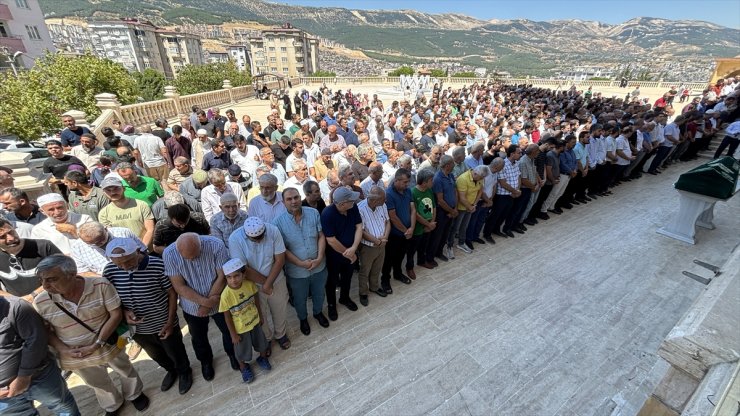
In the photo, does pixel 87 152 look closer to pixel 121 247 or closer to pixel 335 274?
pixel 121 247

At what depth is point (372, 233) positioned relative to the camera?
3.65 m

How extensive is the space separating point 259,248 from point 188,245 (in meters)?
0.60

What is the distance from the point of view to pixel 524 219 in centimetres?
595

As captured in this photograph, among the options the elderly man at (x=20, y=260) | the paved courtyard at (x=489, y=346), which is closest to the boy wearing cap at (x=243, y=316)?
the paved courtyard at (x=489, y=346)

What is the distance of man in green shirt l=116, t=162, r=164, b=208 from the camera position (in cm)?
373

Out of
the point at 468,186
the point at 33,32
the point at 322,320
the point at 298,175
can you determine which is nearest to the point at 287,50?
the point at 33,32

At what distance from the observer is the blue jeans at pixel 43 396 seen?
7.11ft

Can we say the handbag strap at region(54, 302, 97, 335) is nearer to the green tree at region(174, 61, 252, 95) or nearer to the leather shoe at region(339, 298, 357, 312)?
the leather shoe at region(339, 298, 357, 312)

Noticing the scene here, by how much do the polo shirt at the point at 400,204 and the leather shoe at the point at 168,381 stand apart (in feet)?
9.11

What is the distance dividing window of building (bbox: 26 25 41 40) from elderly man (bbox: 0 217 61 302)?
41673 millimetres

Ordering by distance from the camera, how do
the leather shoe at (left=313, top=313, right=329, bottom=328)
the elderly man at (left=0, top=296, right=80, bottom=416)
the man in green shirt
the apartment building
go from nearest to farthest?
the elderly man at (left=0, top=296, right=80, bottom=416) → the leather shoe at (left=313, top=313, right=329, bottom=328) → the man in green shirt → the apartment building

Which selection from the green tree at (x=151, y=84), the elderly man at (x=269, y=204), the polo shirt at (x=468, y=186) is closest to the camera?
the elderly man at (x=269, y=204)

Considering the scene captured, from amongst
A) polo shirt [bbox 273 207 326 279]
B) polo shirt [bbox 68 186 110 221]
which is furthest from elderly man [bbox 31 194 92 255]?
polo shirt [bbox 273 207 326 279]

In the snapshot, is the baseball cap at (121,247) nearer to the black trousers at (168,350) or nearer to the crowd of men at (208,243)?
the crowd of men at (208,243)
